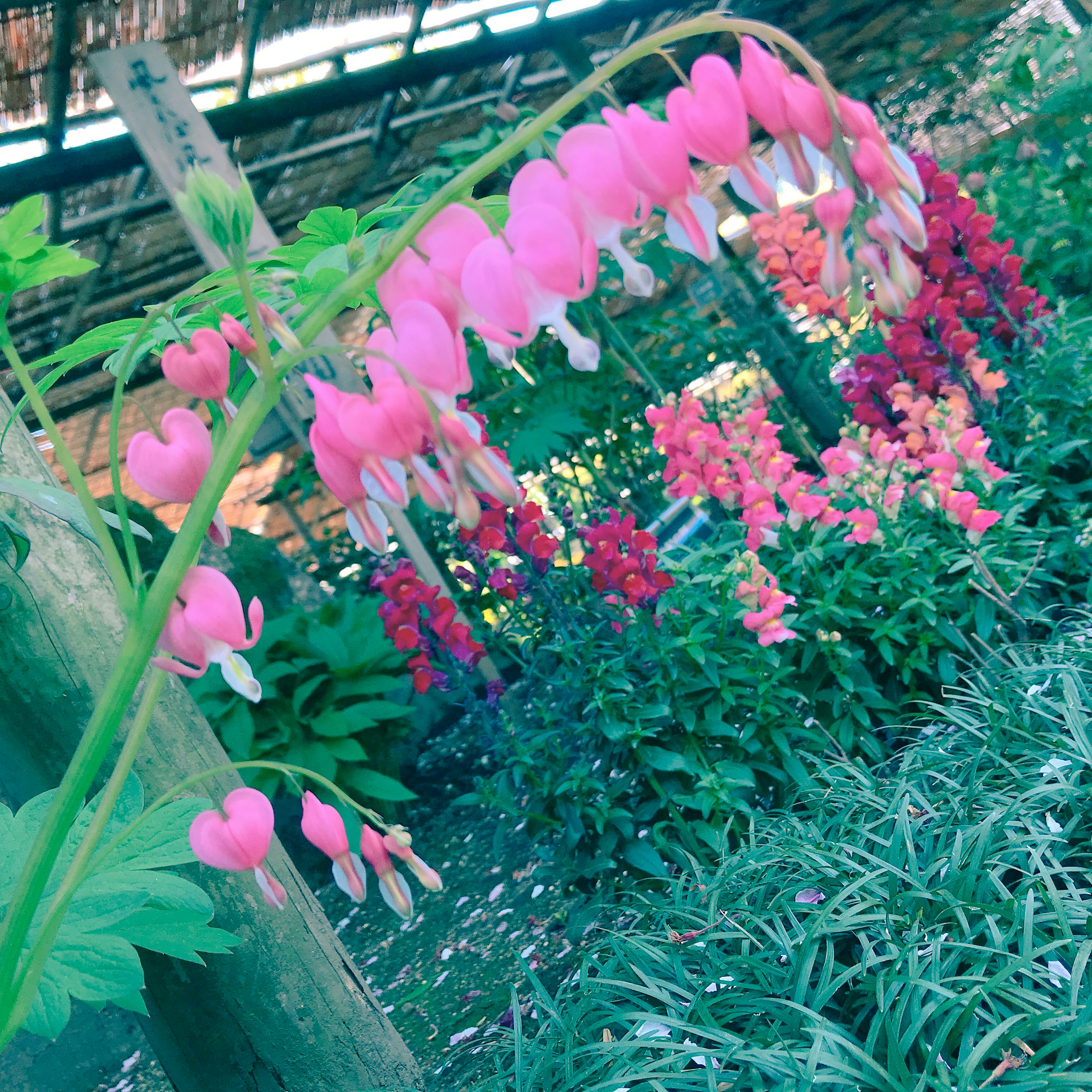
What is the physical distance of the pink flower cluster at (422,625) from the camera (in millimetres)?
2260

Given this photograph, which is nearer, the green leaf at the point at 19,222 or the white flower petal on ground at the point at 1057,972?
the green leaf at the point at 19,222

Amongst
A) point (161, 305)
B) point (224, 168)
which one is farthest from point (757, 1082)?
point (224, 168)

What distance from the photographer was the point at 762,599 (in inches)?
86.1

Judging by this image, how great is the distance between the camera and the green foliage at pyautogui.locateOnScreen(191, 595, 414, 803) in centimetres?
341

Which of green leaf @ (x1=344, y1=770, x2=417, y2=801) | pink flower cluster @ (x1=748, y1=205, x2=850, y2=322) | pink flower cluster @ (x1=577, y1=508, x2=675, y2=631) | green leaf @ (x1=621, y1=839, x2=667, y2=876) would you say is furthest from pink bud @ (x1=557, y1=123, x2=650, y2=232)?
green leaf @ (x1=344, y1=770, x2=417, y2=801)

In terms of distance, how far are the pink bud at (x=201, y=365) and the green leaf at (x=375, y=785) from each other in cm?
285

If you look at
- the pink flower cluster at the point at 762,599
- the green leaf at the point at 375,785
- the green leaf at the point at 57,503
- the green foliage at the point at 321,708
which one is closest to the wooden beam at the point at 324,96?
the green foliage at the point at 321,708

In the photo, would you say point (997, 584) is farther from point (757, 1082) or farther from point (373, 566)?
point (373, 566)

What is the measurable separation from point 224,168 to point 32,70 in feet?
4.37

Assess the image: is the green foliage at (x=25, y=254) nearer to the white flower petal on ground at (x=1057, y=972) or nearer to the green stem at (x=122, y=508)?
the green stem at (x=122, y=508)

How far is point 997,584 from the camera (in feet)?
7.80

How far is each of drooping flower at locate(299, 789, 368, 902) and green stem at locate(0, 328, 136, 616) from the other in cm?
22

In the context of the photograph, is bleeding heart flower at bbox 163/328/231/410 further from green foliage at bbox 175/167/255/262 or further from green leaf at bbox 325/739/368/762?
green leaf at bbox 325/739/368/762

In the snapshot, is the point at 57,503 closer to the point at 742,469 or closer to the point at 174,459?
the point at 174,459
